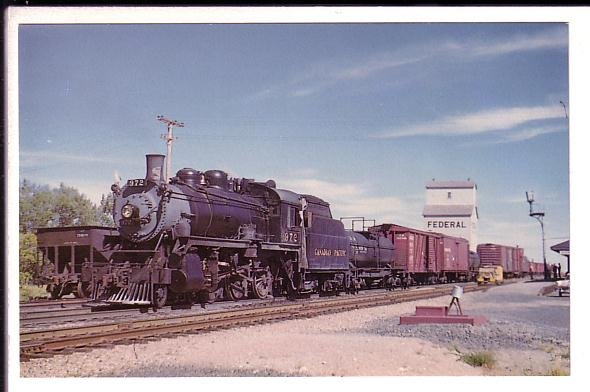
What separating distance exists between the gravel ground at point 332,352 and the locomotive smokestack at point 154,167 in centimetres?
343

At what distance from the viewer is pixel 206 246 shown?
12.7 meters

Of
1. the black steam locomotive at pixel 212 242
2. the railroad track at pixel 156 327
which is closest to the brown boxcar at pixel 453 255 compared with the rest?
the black steam locomotive at pixel 212 242

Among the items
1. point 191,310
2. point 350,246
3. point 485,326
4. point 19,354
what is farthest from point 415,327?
point 350,246

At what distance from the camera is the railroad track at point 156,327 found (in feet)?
28.3

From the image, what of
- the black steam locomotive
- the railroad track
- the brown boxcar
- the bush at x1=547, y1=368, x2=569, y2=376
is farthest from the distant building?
the brown boxcar

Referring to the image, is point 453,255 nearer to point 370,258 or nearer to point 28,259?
point 370,258

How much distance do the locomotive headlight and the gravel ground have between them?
3.46 metres

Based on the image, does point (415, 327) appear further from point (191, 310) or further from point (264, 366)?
point (191, 310)

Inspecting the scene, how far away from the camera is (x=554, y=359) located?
369 inches

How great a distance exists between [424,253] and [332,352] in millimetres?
13497

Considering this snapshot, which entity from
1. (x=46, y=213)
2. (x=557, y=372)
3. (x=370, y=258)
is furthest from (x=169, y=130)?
(x=370, y=258)

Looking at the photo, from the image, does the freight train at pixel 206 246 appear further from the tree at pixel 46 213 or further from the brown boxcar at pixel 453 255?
the brown boxcar at pixel 453 255

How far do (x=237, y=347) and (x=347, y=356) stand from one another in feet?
5.07

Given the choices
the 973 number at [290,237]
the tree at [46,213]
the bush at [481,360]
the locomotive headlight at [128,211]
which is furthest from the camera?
the 973 number at [290,237]
